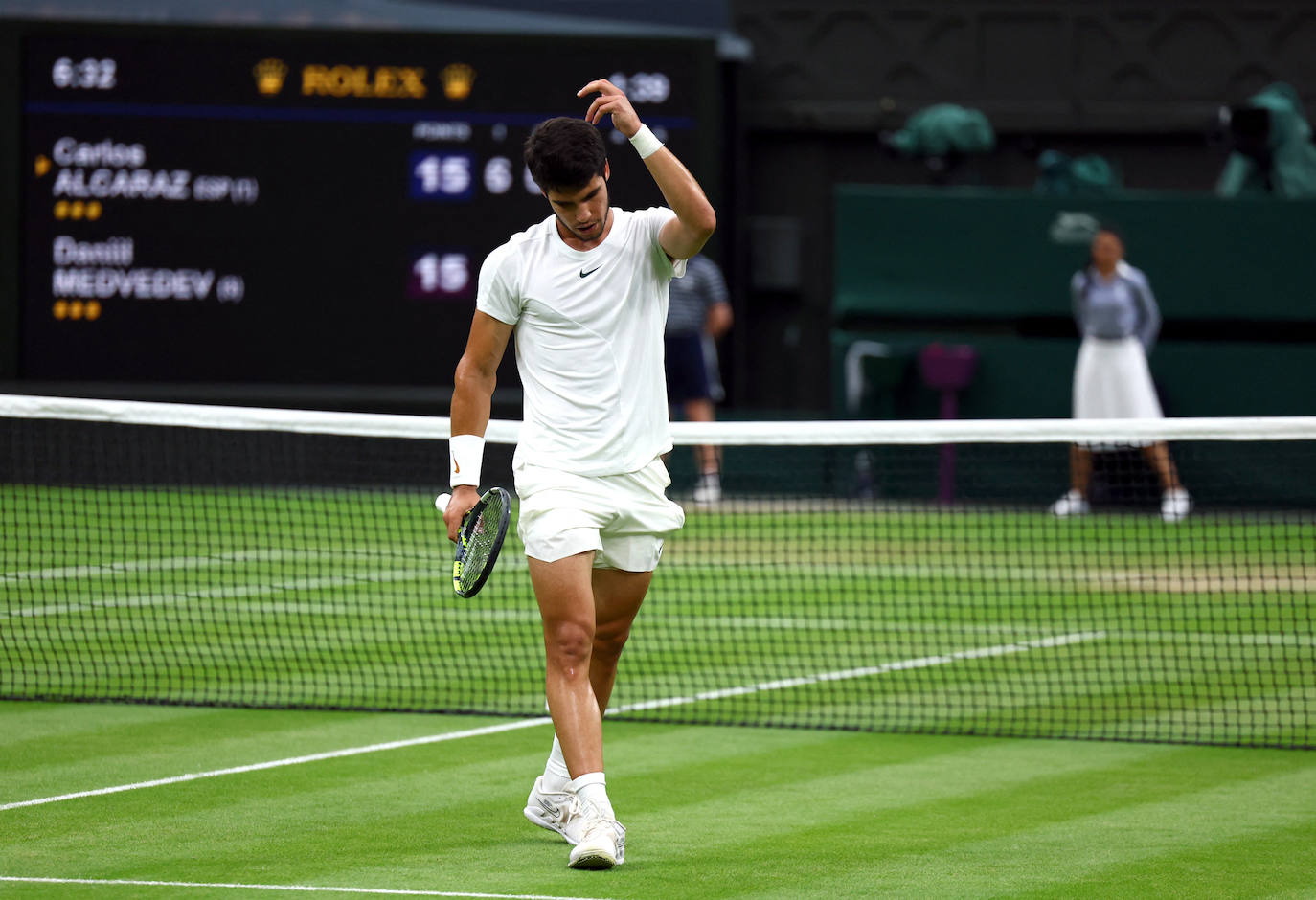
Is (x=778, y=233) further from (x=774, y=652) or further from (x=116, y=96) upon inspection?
(x=774, y=652)

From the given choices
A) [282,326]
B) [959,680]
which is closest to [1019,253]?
[282,326]

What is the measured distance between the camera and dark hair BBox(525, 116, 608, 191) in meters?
5.37

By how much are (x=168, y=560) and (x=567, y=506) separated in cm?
718

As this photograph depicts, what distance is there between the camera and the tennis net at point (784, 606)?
8281 mm

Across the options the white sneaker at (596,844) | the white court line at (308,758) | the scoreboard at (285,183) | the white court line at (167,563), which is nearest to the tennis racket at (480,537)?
the white sneaker at (596,844)

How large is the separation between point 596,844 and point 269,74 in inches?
447

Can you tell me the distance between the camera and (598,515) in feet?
18.3

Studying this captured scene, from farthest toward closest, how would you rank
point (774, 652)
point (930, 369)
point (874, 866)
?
point (930, 369) → point (774, 652) → point (874, 866)

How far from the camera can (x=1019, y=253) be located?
16109mm

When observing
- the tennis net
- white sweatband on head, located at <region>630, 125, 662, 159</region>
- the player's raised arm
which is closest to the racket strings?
the player's raised arm

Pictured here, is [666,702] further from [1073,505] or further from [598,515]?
[1073,505]

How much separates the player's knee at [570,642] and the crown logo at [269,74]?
10954 mm

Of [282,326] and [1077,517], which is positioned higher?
[282,326]

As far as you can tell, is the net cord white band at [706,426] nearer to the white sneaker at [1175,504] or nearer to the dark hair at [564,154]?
the dark hair at [564,154]
